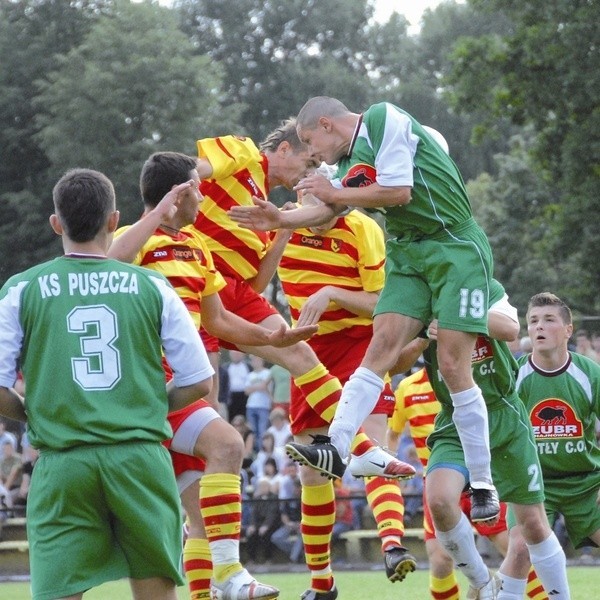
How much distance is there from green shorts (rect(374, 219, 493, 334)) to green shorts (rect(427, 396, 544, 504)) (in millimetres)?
930

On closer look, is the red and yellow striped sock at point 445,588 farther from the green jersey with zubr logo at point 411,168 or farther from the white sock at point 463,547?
the green jersey with zubr logo at point 411,168

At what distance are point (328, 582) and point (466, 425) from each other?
2011 mm

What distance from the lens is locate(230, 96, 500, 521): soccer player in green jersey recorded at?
7082 millimetres

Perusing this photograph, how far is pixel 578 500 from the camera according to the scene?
8836 millimetres

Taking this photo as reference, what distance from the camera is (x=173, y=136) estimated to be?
133ft

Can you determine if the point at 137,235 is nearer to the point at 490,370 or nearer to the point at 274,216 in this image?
the point at 274,216

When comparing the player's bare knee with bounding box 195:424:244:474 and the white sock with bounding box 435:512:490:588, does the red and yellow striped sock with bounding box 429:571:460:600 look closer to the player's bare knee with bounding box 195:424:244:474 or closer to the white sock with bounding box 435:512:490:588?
the white sock with bounding box 435:512:490:588

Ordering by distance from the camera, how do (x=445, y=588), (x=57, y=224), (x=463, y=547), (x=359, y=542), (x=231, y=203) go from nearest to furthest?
(x=57, y=224) < (x=463, y=547) < (x=231, y=203) < (x=445, y=588) < (x=359, y=542)

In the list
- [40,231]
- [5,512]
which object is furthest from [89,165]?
[5,512]

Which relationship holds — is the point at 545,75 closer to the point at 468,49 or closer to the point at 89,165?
the point at 468,49

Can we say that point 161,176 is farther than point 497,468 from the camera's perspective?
No

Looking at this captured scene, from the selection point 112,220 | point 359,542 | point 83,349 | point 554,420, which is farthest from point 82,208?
point 359,542

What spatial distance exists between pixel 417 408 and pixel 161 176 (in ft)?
13.7

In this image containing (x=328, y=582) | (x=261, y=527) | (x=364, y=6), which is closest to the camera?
(x=328, y=582)
